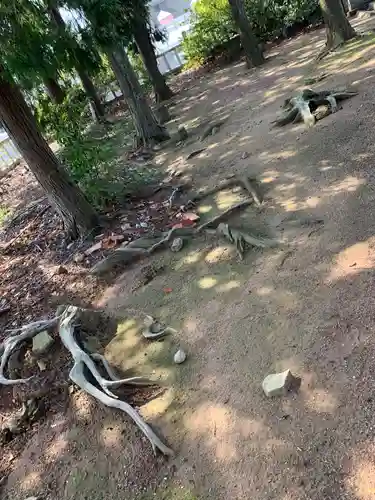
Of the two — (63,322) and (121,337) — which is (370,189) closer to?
(121,337)

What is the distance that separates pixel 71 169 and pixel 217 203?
2.12 metres

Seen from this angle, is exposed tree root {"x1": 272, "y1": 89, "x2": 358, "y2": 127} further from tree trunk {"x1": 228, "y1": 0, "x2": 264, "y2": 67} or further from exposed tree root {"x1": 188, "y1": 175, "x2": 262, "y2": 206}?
tree trunk {"x1": 228, "y1": 0, "x2": 264, "y2": 67}

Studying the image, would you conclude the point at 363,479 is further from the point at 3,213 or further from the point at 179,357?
the point at 3,213

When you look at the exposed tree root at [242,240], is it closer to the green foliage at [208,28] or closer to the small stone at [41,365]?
the small stone at [41,365]

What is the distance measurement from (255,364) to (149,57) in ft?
35.9

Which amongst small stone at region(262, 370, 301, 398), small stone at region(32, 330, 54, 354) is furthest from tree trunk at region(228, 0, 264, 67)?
small stone at region(262, 370, 301, 398)

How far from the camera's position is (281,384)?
292cm

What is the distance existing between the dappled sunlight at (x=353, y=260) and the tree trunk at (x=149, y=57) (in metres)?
9.11

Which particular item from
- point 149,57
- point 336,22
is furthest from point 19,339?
point 149,57

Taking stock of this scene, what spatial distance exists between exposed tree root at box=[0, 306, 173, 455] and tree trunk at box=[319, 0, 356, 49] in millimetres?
8172

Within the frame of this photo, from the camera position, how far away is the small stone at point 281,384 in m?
2.93

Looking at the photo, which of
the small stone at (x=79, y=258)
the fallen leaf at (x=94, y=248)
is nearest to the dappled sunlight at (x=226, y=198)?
the fallen leaf at (x=94, y=248)

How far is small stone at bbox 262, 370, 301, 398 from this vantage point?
2.93 metres

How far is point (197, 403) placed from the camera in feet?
10.6
